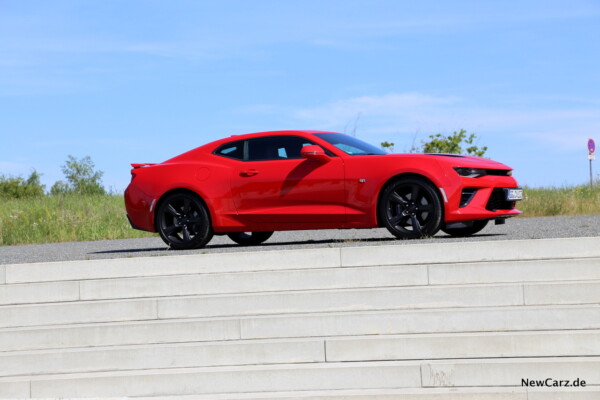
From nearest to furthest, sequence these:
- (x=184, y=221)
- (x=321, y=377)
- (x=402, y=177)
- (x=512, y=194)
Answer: (x=321, y=377)
(x=402, y=177)
(x=512, y=194)
(x=184, y=221)

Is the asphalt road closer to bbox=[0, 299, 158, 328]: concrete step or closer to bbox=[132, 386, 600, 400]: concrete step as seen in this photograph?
bbox=[0, 299, 158, 328]: concrete step

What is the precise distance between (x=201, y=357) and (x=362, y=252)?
2.00 m

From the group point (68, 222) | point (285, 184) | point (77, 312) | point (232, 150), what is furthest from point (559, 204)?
point (77, 312)

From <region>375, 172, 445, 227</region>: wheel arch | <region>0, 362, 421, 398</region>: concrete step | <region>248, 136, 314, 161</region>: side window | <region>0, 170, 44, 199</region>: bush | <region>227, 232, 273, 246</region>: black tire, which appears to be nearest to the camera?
A: <region>0, 362, 421, 398</region>: concrete step

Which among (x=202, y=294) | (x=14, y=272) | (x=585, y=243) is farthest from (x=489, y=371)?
(x=14, y=272)

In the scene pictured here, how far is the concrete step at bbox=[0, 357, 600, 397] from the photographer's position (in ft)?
22.1

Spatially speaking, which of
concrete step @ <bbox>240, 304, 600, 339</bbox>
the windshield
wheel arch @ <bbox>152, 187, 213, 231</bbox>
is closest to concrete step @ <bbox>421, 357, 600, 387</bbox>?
concrete step @ <bbox>240, 304, 600, 339</bbox>

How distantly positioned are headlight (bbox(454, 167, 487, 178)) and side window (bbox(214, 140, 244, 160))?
285 centimetres

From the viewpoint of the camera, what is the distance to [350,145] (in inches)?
439

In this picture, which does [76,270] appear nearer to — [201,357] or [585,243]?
[201,357]

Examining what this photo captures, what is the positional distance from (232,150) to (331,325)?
446cm

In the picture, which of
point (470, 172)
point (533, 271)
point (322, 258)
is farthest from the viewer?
point (470, 172)

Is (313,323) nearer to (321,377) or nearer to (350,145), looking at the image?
(321,377)

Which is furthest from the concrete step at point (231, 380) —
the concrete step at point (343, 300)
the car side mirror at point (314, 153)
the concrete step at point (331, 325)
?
the car side mirror at point (314, 153)
